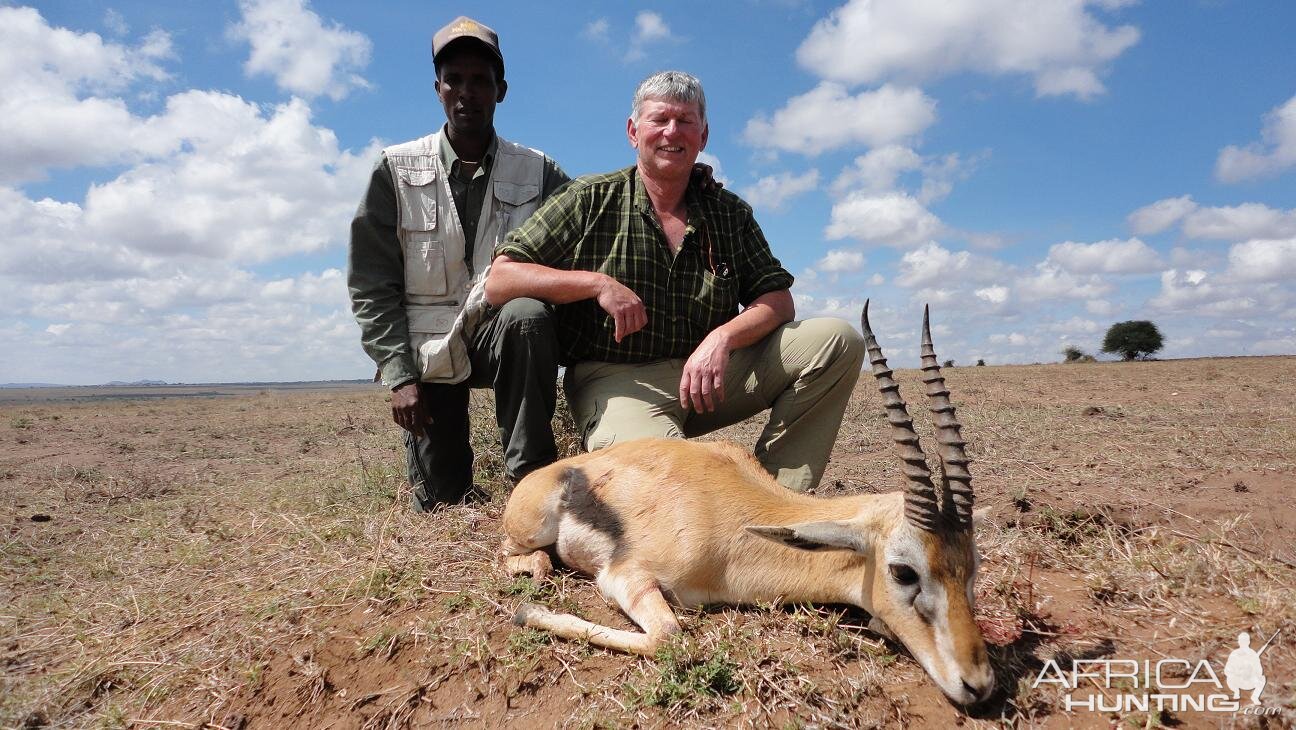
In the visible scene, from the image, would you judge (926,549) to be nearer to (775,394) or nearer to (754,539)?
(754,539)

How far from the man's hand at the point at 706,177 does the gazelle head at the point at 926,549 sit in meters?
2.47

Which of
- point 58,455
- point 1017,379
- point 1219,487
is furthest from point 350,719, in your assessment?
point 1017,379

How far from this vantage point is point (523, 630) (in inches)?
150

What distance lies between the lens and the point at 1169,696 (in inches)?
120

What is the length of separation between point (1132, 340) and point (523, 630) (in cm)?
4748

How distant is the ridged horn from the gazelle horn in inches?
2.9

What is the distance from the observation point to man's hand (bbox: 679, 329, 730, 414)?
4.98 metres

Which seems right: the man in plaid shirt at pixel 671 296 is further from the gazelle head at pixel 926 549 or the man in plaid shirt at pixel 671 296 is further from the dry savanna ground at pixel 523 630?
the gazelle head at pixel 926 549

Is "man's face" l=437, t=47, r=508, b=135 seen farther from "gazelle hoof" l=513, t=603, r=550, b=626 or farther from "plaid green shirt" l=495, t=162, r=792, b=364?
"gazelle hoof" l=513, t=603, r=550, b=626

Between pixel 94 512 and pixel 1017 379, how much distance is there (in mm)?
21222

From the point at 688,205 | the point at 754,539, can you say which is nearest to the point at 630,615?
the point at 754,539

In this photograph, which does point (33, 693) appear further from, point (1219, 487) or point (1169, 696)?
point (1219, 487)

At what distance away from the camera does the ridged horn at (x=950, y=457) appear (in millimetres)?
3316

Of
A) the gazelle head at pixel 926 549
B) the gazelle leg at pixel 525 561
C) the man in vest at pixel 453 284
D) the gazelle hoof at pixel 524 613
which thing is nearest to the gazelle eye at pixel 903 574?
the gazelle head at pixel 926 549
